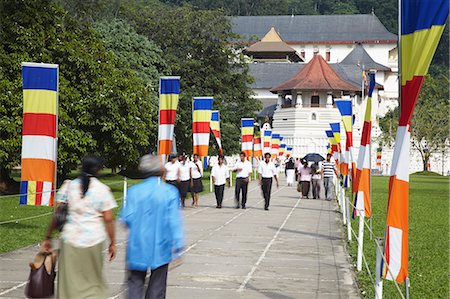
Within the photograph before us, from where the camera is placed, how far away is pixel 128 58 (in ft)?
148

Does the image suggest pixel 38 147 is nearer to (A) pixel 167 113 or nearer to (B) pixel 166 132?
(B) pixel 166 132

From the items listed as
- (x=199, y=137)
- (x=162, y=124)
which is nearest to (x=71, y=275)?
(x=162, y=124)

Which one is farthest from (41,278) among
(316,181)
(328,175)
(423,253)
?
(316,181)

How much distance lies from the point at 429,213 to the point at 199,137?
8354mm

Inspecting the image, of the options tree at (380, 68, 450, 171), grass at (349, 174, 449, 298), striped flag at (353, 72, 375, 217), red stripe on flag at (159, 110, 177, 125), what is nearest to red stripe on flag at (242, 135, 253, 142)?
grass at (349, 174, 449, 298)

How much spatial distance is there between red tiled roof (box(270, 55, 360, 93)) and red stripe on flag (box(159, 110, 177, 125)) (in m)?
67.5

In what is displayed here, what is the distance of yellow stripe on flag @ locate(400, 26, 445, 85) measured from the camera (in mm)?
7559

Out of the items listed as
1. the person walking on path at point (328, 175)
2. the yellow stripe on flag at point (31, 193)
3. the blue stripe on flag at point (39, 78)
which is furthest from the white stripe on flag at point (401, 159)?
the person walking on path at point (328, 175)

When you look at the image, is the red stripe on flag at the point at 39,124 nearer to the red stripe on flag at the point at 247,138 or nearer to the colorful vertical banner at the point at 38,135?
the colorful vertical banner at the point at 38,135

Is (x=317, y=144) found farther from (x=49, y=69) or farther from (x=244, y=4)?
(x=244, y=4)

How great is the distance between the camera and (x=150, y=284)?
8086 mm

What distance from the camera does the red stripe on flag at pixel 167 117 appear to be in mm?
20453

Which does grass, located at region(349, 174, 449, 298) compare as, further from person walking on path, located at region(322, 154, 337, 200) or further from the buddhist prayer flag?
the buddhist prayer flag

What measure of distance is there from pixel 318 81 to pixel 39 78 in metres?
73.5
